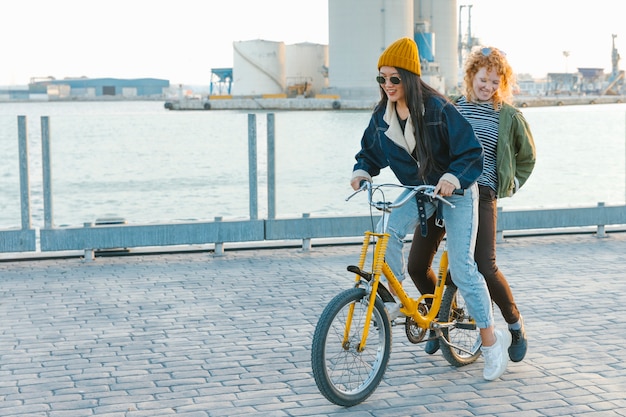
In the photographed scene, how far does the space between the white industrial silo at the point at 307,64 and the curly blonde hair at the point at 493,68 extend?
10486cm

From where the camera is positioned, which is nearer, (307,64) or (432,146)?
(432,146)

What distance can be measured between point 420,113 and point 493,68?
0.61 m

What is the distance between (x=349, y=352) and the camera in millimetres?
4242

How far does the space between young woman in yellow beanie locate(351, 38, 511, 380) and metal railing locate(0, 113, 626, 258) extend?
3986mm

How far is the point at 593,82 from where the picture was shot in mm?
177500

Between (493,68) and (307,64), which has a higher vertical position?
(307,64)

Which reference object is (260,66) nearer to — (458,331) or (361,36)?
(361,36)

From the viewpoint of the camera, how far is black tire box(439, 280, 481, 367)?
4.75 metres

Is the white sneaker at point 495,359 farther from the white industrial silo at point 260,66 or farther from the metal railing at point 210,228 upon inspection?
the white industrial silo at point 260,66

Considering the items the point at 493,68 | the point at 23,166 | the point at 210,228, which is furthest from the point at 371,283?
the point at 23,166

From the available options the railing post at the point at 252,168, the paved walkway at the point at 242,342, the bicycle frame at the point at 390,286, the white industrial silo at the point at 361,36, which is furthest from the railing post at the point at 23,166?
the white industrial silo at the point at 361,36

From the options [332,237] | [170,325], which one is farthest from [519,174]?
[332,237]

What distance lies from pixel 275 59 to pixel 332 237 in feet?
333

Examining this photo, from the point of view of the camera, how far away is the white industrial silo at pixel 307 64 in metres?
110
